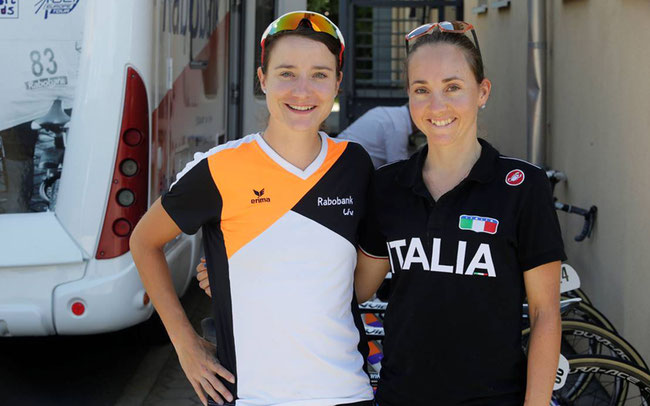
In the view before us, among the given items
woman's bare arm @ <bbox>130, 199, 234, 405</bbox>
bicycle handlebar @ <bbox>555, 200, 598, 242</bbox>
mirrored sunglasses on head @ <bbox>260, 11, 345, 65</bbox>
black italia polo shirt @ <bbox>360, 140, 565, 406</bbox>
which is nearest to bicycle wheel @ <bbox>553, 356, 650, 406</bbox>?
bicycle handlebar @ <bbox>555, 200, 598, 242</bbox>

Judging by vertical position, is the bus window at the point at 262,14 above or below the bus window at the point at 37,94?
above

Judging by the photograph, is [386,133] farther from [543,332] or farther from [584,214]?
[543,332]

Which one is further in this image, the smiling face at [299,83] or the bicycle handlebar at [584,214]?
the bicycle handlebar at [584,214]

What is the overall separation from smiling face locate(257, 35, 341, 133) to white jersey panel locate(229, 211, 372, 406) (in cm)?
27

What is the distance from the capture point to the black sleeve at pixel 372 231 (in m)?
2.41

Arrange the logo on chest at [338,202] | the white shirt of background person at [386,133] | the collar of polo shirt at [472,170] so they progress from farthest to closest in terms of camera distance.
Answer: the white shirt of background person at [386,133] → the logo on chest at [338,202] → the collar of polo shirt at [472,170]

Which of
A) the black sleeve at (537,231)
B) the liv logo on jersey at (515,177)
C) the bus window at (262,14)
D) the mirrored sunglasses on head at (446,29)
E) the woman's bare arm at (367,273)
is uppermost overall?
the bus window at (262,14)

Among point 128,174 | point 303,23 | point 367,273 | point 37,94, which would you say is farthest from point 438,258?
point 37,94

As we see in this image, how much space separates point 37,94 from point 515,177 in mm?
3232

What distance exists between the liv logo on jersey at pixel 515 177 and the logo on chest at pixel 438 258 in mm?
176

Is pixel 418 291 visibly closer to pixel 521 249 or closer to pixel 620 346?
pixel 521 249

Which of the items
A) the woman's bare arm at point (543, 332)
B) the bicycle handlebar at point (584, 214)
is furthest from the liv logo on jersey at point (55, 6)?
the woman's bare arm at point (543, 332)

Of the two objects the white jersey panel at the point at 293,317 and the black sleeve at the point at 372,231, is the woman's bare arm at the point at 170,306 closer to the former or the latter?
the white jersey panel at the point at 293,317

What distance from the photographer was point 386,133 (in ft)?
22.2
